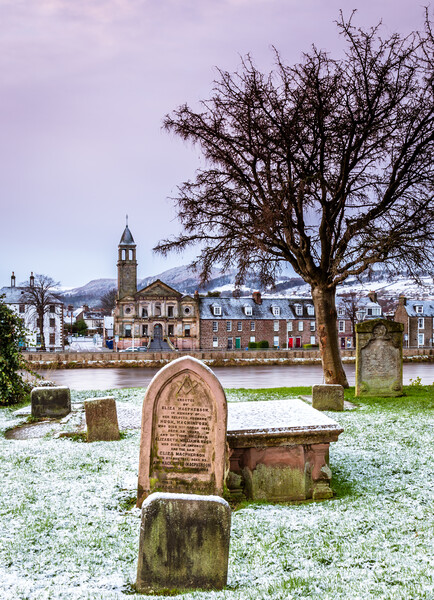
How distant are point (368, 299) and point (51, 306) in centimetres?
5049

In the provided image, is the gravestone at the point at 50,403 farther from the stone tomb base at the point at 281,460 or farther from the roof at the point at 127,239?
the roof at the point at 127,239

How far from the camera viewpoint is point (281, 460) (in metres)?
6.66

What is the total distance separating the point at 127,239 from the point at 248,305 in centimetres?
2481

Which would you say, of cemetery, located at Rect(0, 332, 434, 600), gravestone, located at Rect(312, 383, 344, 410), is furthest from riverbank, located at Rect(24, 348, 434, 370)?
cemetery, located at Rect(0, 332, 434, 600)

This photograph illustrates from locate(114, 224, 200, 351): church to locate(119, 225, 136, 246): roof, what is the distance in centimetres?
1012

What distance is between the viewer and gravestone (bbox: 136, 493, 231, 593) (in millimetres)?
3945

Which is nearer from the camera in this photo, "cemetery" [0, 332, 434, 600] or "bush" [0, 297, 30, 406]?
"cemetery" [0, 332, 434, 600]

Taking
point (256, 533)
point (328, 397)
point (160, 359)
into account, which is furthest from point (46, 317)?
point (256, 533)

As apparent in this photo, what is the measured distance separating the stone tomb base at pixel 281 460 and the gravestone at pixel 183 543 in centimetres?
249

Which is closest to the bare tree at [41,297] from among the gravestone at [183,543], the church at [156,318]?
the church at [156,318]

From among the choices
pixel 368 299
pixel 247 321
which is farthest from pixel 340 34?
pixel 368 299

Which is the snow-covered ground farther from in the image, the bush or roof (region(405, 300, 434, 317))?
roof (region(405, 300, 434, 317))

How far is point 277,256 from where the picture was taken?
727 inches

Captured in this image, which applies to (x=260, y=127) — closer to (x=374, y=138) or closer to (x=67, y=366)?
(x=374, y=138)
